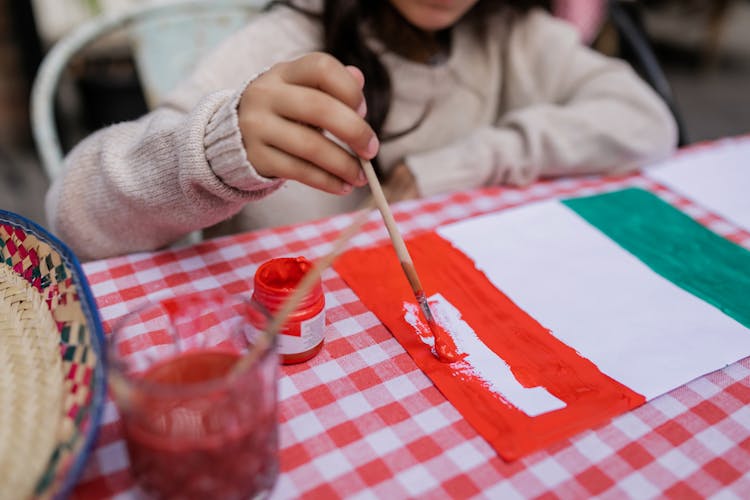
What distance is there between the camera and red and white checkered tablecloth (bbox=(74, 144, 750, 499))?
415 mm

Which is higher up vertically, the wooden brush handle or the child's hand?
the child's hand

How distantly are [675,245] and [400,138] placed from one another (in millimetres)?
491

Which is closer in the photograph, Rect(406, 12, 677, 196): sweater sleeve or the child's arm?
the child's arm

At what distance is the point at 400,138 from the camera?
1036mm

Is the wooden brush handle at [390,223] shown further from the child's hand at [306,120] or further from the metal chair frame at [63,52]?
the metal chair frame at [63,52]

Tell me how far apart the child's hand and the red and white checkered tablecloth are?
147 millimetres

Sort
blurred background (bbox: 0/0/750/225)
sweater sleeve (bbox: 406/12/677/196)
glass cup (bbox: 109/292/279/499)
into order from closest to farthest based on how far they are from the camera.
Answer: glass cup (bbox: 109/292/279/499) < sweater sleeve (bbox: 406/12/677/196) < blurred background (bbox: 0/0/750/225)

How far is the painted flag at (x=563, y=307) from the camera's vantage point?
490 millimetres

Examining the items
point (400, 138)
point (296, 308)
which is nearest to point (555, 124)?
point (400, 138)

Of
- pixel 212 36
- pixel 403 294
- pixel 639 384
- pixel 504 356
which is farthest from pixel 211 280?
pixel 212 36

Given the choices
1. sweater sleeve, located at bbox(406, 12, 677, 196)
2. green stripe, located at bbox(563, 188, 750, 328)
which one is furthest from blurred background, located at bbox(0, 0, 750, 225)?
green stripe, located at bbox(563, 188, 750, 328)

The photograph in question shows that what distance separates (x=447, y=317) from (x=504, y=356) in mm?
71

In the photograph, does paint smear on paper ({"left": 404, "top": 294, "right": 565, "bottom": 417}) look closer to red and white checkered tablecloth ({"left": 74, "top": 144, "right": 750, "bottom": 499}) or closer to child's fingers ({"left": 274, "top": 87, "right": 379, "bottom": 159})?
red and white checkered tablecloth ({"left": 74, "top": 144, "right": 750, "bottom": 499})

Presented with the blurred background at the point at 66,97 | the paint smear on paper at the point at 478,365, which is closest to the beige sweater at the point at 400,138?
the paint smear on paper at the point at 478,365
